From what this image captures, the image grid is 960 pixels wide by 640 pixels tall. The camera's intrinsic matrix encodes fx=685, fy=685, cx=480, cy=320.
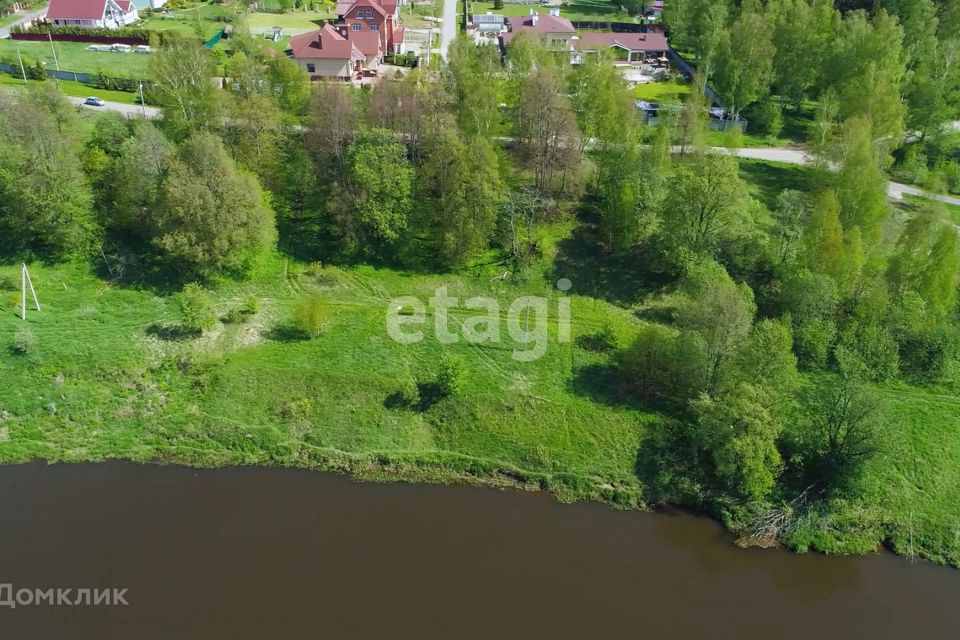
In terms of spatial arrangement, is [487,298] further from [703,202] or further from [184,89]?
[184,89]

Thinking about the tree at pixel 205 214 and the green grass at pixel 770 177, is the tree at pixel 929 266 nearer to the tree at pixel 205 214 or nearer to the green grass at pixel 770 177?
the green grass at pixel 770 177

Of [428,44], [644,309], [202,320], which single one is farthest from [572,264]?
[428,44]

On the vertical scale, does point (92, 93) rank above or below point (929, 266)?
above

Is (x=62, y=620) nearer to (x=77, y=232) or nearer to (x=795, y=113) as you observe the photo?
(x=77, y=232)

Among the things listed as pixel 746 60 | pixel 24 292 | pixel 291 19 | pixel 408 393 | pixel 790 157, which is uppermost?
pixel 291 19

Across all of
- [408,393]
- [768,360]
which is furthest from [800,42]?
[408,393]

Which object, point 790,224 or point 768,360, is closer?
point 768,360

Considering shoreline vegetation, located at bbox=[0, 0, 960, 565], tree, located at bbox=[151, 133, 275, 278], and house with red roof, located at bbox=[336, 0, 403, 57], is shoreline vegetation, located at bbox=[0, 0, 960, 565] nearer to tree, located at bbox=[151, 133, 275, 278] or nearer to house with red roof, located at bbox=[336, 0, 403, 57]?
tree, located at bbox=[151, 133, 275, 278]
